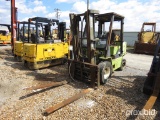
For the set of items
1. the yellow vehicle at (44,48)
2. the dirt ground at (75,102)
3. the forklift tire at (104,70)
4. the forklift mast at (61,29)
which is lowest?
the dirt ground at (75,102)

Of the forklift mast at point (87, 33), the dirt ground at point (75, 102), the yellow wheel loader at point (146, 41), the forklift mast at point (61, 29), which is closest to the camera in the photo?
the dirt ground at point (75, 102)

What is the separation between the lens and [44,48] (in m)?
8.42

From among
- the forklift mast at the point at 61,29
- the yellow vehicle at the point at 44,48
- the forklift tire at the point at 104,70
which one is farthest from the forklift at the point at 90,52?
the forklift mast at the point at 61,29

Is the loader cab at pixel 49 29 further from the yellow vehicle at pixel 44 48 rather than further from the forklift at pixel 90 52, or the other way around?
the forklift at pixel 90 52

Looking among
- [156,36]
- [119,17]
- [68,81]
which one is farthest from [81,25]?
[156,36]

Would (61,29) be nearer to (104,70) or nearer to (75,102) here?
(104,70)

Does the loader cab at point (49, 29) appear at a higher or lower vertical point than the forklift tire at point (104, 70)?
higher

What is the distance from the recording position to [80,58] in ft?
21.4

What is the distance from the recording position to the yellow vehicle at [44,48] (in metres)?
8.18

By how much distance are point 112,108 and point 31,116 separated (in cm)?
203

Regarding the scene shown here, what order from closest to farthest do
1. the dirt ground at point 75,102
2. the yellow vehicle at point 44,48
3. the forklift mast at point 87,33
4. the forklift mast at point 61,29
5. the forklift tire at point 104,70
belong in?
the dirt ground at point 75,102, the forklift mast at point 87,33, the forklift tire at point 104,70, the yellow vehicle at point 44,48, the forklift mast at point 61,29

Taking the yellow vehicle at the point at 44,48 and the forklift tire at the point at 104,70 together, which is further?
Answer: the yellow vehicle at the point at 44,48

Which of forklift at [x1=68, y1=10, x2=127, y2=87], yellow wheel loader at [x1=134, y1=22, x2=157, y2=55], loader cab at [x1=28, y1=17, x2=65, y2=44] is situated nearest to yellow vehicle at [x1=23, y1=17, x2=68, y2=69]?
loader cab at [x1=28, y1=17, x2=65, y2=44]

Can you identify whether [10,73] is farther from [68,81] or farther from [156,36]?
[156,36]
